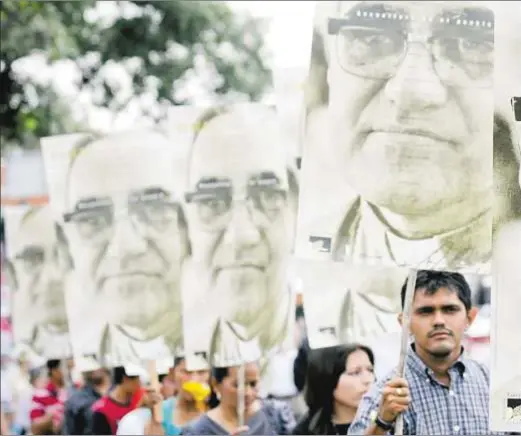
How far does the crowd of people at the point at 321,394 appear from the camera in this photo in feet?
13.0

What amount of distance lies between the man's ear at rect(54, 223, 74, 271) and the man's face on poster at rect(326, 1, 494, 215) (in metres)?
1.21

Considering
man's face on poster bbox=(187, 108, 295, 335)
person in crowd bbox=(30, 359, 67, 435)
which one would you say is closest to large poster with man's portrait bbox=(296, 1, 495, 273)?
man's face on poster bbox=(187, 108, 295, 335)

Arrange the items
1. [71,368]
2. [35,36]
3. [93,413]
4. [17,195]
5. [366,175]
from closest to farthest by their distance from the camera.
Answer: [366,175] → [93,413] → [17,195] → [71,368] → [35,36]

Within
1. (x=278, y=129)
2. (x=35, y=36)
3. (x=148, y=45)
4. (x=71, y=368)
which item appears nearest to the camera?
(x=278, y=129)

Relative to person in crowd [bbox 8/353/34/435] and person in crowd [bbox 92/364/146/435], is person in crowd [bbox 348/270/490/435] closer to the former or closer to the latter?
person in crowd [bbox 92/364/146/435]

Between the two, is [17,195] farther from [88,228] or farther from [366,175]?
[366,175]

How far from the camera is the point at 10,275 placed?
18.5ft

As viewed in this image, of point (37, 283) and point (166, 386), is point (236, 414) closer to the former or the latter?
point (166, 386)

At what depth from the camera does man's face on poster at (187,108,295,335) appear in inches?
179

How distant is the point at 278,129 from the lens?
458 cm

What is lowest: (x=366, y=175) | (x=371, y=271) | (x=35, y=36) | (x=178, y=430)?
(x=178, y=430)

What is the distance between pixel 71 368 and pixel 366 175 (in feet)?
9.61

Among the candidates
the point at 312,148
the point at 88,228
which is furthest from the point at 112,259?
the point at 312,148

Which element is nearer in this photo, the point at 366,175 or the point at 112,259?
the point at 366,175
